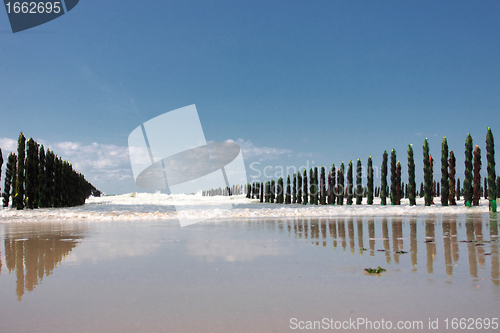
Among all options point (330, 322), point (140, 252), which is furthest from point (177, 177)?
point (330, 322)

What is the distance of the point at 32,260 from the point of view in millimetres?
5879

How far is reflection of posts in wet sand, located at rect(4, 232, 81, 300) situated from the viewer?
4.35 meters

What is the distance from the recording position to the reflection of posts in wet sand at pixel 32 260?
14.3 ft

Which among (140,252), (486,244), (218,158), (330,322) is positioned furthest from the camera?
(218,158)

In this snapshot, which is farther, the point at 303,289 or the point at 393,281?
the point at 393,281

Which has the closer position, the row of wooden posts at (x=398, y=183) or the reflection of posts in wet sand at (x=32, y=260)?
the reflection of posts in wet sand at (x=32, y=260)

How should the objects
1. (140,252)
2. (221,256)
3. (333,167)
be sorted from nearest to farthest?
(221,256), (140,252), (333,167)

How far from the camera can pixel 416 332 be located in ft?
8.46

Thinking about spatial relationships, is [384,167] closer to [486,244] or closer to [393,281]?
[486,244]

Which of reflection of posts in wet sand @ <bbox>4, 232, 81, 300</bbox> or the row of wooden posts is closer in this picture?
reflection of posts in wet sand @ <bbox>4, 232, 81, 300</bbox>

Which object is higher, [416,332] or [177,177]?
[177,177]

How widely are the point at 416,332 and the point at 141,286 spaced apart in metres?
3.01

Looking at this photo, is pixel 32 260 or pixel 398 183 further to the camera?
pixel 398 183

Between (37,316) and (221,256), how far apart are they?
3268 millimetres
